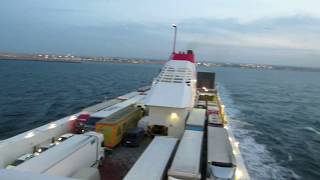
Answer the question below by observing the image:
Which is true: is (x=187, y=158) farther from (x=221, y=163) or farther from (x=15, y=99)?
(x=15, y=99)

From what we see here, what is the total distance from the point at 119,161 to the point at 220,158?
6695mm

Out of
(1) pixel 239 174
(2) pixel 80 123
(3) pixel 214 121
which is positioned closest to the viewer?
(1) pixel 239 174

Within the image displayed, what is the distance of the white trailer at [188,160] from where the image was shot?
14594mm

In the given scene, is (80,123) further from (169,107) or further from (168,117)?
(169,107)

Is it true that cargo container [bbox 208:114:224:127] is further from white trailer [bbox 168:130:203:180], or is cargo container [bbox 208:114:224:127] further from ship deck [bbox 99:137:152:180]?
ship deck [bbox 99:137:152:180]

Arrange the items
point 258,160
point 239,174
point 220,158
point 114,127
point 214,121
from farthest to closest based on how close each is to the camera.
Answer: point 258,160 < point 214,121 < point 114,127 < point 239,174 < point 220,158

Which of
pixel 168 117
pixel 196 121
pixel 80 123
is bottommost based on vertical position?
pixel 80 123

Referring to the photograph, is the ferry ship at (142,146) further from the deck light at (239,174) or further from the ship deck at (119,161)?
the deck light at (239,174)

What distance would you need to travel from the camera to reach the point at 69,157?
16484 millimetres

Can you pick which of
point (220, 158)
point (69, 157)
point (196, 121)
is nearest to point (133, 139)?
point (196, 121)

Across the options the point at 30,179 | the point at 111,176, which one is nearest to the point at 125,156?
the point at 111,176

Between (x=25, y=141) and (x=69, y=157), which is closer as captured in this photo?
(x=69, y=157)

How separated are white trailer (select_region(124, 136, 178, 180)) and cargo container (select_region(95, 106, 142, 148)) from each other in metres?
3.68

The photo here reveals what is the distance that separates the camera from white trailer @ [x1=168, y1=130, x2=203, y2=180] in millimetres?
14594
